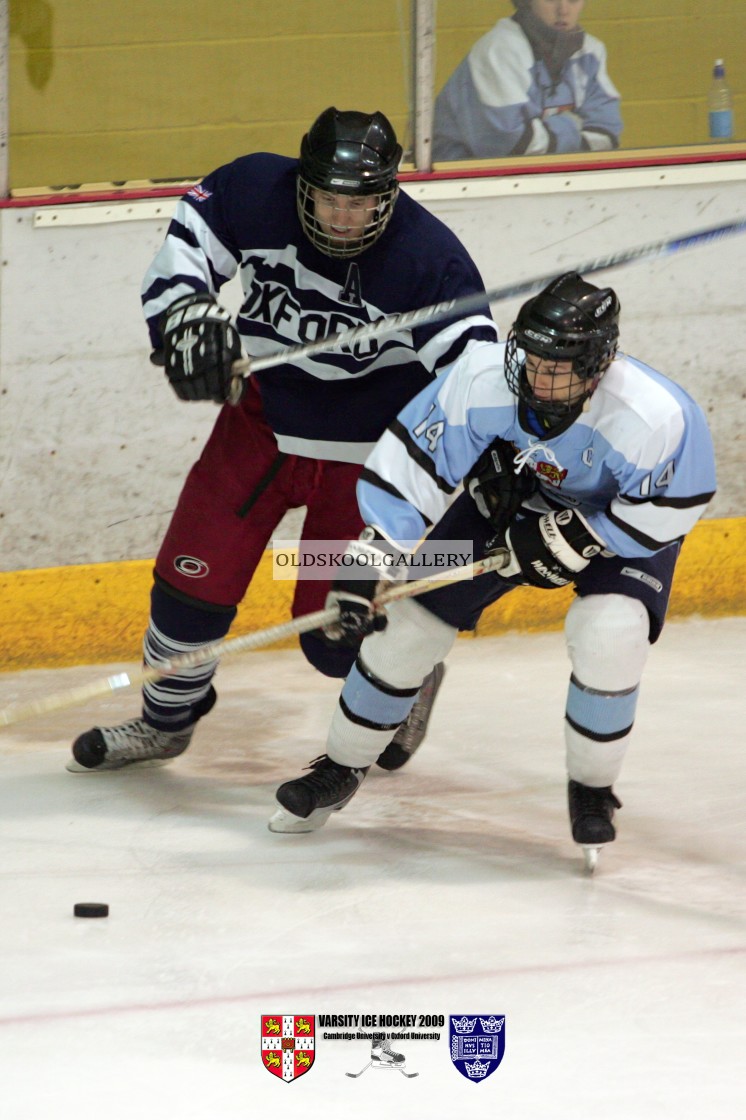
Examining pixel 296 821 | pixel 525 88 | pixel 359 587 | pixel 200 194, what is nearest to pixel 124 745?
pixel 296 821

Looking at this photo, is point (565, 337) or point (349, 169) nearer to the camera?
point (565, 337)

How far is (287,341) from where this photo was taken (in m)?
2.91

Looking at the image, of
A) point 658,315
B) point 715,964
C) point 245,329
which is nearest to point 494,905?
point 715,964

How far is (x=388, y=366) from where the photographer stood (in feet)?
9.57

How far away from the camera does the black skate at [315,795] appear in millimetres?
2844

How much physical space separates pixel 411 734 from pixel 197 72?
1749 mm

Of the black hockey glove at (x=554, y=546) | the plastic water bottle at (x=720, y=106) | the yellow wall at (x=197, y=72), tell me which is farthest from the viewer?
the plastic water bottle at (x=720, y=106)

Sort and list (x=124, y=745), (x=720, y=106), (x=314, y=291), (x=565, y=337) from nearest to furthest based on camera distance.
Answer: (x=565, y=337) < (x=314, y=291) < (x=124, y=745) < (x=720, y=106)

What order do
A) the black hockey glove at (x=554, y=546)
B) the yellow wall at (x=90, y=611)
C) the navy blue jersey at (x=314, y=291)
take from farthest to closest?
1. the yellow wall at (x=90, y=611)
2. the navy blue jersey at (x=314, y=291)
3. the black hockey glove at (x=554, y=546)

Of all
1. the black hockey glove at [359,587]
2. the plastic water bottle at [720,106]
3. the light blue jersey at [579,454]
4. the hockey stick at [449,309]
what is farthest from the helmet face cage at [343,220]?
the plastic water bottle at [720,106]

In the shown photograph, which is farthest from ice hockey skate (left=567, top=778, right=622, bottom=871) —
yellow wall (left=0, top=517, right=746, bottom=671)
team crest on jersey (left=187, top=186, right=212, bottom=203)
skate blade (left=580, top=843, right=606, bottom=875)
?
yellow wall (left=0, top=517, right=746, bottom=671)

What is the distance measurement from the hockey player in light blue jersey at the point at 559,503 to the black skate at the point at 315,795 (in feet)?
0.40

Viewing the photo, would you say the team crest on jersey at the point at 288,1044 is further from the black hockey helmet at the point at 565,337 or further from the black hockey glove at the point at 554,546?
Result: the black hockey helmet at the point at 565,337

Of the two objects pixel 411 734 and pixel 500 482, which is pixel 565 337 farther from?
pixel 411 734
